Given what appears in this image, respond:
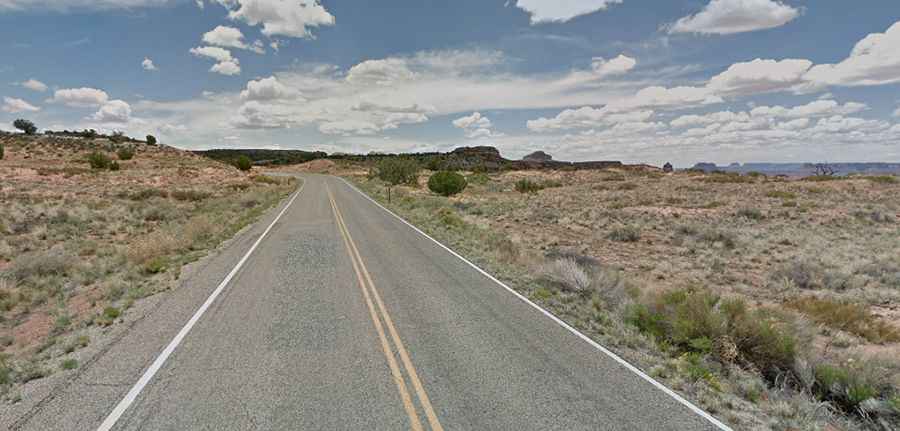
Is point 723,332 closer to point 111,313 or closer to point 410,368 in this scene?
point 410,368

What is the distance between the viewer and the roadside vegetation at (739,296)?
6.00 metres

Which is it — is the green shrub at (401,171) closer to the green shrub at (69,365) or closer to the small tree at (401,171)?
the small tree at (401,171)

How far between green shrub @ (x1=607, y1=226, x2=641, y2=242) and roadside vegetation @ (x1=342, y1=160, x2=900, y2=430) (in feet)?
0.24

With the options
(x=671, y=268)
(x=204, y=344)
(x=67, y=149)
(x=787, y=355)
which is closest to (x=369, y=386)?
(x=204, y=344)

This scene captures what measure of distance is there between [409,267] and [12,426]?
859 cm

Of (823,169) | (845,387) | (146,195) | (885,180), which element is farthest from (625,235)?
(823,169)

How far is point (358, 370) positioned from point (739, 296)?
1073 cm

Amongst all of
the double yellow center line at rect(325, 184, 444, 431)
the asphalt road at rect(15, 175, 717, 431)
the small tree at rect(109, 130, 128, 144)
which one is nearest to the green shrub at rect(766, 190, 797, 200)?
the asphalt road at rect(15, 175, 717, 431)

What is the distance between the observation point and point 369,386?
5.54 m

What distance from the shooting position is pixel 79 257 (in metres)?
14.3

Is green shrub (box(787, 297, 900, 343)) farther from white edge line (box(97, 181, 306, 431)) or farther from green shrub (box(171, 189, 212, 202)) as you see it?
green shrub (box(171, 189, 212, 202))

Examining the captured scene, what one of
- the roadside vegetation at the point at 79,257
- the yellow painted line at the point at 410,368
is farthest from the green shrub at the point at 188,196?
the yellow painted line at the point at 410,368

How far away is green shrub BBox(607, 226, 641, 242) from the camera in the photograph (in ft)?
69.7

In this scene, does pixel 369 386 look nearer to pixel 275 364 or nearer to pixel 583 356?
pixel 275 364
